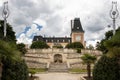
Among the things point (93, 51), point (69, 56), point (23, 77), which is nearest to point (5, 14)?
point (23, 77)

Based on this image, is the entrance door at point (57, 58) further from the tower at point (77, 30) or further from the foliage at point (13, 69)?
the foliage at point (13, 69)

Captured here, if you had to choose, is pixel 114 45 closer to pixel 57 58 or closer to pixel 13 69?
pixel 13 69

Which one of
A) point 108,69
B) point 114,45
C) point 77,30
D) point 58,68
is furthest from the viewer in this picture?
point 77,30

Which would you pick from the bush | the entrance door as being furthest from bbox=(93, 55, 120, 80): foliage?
the entrance door

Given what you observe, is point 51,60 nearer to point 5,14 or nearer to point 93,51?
point 93,51

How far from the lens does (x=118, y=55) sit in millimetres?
20422

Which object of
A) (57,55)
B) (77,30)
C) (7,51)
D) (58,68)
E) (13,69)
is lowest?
(58,68)

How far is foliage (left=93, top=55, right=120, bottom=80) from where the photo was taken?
24500 millimetres

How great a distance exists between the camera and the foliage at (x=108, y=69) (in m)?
24.5

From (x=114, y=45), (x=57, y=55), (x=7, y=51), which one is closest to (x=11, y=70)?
(x=7, y=51)

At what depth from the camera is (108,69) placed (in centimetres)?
2488

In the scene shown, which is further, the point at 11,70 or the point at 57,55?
the point at 57,55

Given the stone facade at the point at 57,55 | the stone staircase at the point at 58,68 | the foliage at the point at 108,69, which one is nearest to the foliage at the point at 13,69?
the foliage at the point at 108,69

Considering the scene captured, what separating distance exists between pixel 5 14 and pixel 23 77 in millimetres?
23706
